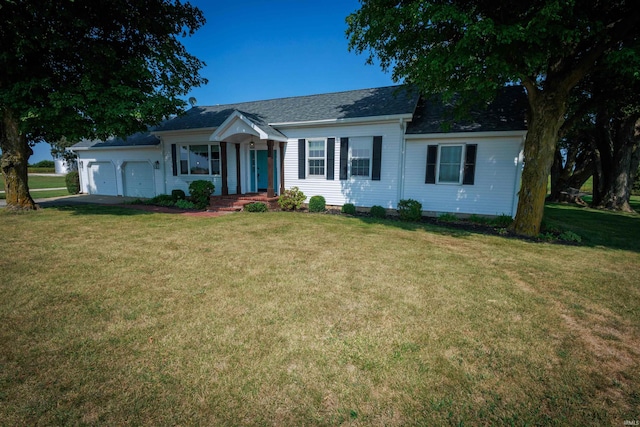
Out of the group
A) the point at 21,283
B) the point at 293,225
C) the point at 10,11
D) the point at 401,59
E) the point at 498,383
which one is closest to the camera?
the point at 498,383

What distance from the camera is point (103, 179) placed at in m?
17.0

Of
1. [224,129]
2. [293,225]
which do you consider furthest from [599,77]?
[224,129]

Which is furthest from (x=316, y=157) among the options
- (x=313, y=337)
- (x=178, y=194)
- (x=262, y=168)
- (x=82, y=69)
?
(x=313, y=337)

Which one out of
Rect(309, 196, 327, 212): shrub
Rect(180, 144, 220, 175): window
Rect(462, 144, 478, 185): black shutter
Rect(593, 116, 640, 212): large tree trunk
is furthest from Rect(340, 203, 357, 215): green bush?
Rect(593, 116, 640, 212): large tree trunk

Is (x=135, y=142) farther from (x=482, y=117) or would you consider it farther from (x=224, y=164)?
(x=482, y=117)

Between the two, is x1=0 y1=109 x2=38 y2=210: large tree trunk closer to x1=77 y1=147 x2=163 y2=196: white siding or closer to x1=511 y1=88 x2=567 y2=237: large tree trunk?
x1=77 y1=147 x2=163 y2=196: white siding

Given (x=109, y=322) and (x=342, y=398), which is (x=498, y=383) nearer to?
(x=342, y=398)

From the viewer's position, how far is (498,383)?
2420 mm

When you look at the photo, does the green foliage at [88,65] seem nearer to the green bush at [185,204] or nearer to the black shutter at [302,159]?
the green bush at [185,204]

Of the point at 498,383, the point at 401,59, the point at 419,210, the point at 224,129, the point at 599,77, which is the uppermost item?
the point at 401,59

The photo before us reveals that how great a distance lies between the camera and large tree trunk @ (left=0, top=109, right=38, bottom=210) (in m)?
9.40

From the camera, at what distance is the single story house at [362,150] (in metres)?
9.73

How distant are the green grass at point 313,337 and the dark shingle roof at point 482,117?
210 inches

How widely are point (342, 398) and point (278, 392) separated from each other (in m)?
0.52
